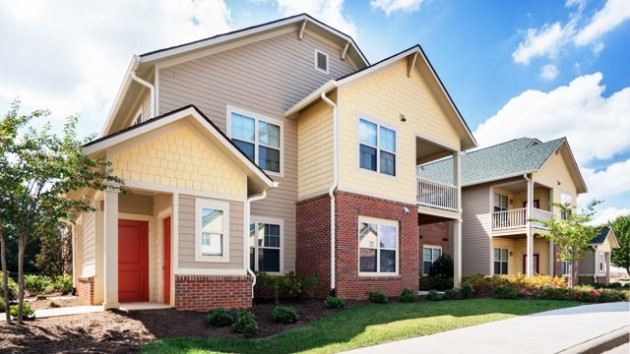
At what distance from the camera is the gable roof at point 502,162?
77.2 ft

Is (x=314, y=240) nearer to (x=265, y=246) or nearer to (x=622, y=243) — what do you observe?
(x=265, y=246)

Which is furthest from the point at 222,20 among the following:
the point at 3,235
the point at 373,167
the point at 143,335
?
the point at 143,335

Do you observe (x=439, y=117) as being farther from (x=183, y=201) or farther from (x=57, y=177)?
(x=57, y=177)

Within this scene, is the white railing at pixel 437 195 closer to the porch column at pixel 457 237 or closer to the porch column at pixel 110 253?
the porch column at pixel 457 237

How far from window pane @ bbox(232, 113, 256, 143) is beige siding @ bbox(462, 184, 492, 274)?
15.4 meters

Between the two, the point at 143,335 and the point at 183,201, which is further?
the point at 183,201

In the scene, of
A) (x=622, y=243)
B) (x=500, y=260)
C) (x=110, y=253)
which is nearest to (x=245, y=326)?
(x=110, y=253)

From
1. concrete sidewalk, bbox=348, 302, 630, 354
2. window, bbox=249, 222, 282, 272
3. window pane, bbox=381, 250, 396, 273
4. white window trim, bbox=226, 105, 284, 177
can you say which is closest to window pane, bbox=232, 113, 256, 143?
white window trim, bbox=226, 105, 284, 177

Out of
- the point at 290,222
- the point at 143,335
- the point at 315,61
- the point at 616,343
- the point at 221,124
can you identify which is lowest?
the point at 616,343

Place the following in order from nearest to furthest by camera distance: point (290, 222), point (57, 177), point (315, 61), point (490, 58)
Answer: point (57, 177), point (290, 222), point (315, 61), point (490, 58)

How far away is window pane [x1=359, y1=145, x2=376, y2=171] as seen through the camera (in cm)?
1498

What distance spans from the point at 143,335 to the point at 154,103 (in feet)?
23.0

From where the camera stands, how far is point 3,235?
320 inches

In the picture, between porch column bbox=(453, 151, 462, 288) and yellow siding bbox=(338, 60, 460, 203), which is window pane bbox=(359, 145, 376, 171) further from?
porch column bbox=(453, 151, 462, 288)
